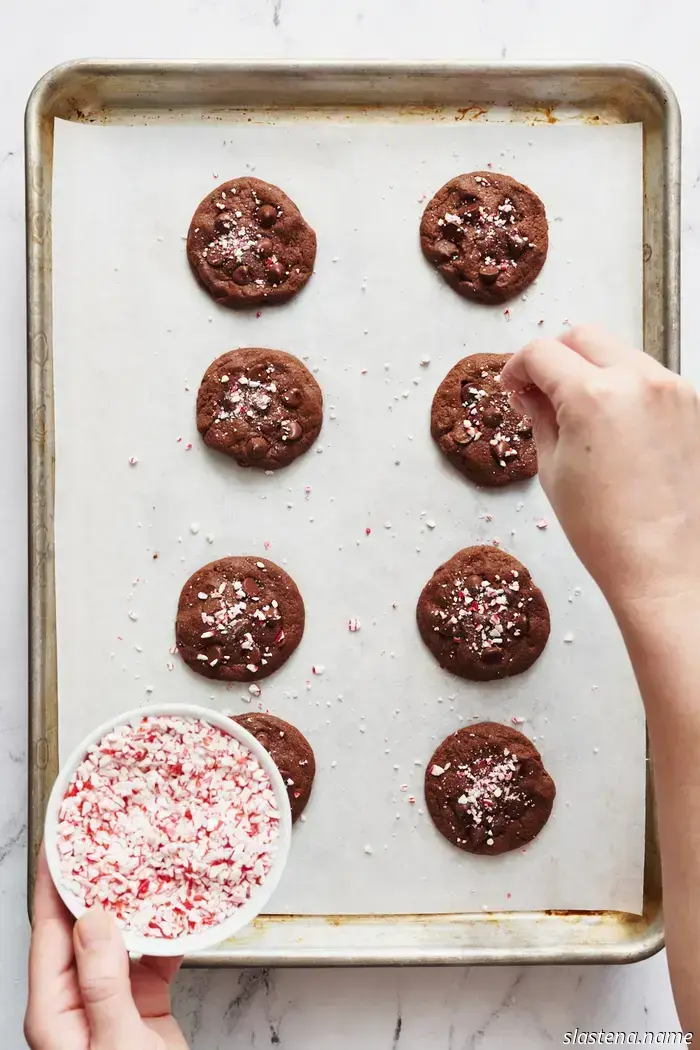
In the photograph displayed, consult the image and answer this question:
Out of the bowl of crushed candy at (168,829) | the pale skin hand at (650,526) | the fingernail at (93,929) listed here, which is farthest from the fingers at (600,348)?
the fingernail at (93,929)

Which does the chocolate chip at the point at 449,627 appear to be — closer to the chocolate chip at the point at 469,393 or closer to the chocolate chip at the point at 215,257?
the chocolate chip at the point at 469,393

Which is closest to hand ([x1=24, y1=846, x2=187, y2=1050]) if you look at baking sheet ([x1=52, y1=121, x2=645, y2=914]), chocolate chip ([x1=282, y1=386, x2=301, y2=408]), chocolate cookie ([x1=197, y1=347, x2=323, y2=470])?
baking sheet ([x1=52, y1=121, x2=645, y2=914])

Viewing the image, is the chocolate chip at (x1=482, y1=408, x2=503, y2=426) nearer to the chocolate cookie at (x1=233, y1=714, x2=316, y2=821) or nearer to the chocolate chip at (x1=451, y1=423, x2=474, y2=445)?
the chocolate chip at (x1=451, y1=423, x2=474, y2=445)

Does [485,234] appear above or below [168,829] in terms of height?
above

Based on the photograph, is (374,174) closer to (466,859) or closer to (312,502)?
(312,502)

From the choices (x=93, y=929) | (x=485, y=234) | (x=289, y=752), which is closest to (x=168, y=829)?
(x=93, y=929)

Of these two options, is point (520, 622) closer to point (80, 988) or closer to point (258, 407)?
point (258, 407)

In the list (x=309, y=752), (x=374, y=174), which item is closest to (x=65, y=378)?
(x=374, y=174)
